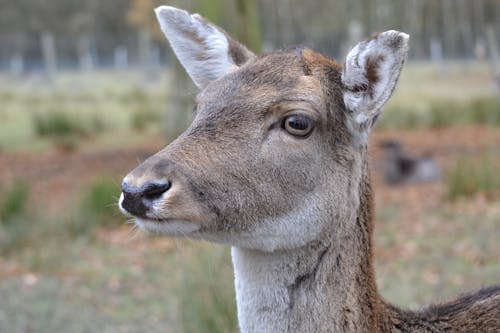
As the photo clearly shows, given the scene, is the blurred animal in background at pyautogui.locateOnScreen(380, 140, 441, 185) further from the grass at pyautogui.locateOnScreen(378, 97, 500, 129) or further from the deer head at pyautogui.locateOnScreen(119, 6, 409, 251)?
the deer head at pyautogui.locateOnScreen(119, 6, 409, 251)

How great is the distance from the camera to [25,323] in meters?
7.75

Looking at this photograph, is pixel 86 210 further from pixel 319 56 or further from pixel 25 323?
pixel 319 56

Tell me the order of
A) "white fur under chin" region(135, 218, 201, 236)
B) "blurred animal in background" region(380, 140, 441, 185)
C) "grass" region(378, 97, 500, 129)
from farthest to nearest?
"grass" region(378, 97, 500, 129) → "blurred animal in background" region(380, 140, 441, 185) → "white fur under chin" region(135, 218, 201, 236)

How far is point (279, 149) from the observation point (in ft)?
11.2

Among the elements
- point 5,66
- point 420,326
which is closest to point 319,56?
point 420,326

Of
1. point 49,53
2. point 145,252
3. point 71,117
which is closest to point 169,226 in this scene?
point 145,252

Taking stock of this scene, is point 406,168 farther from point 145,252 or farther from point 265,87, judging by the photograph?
point 265,87

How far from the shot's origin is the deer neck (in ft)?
11.2

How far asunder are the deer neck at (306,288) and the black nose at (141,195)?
591 mm

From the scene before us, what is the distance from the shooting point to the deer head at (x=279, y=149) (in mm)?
3238

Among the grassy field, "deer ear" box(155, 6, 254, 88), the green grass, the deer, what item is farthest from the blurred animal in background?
the deer

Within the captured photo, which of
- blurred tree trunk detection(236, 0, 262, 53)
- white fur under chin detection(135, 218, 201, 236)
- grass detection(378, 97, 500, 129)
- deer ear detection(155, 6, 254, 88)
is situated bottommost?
grass detection(378, 97, 500, 129)

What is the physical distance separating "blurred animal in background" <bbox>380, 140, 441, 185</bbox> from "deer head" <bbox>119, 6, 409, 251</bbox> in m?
10.9

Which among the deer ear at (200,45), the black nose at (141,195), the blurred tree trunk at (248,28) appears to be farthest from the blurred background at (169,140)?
the black nose at (141,195)
